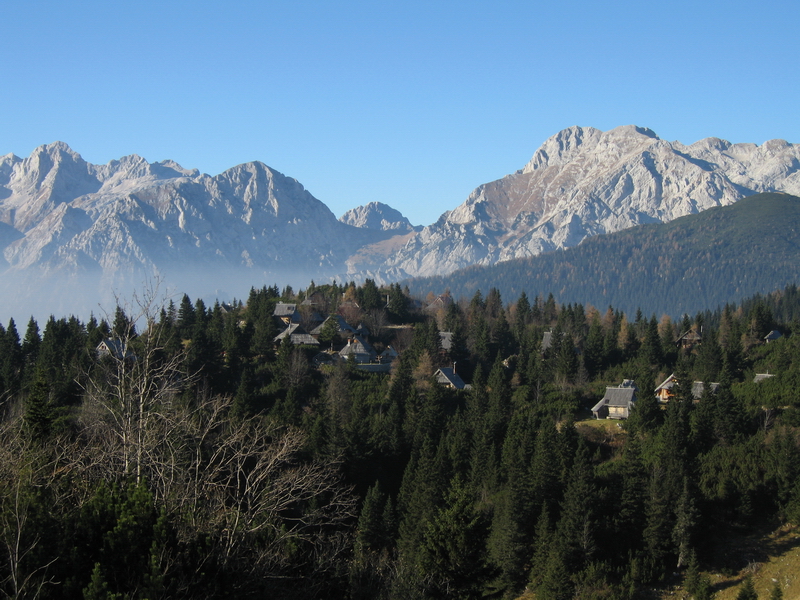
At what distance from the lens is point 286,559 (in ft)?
72.8

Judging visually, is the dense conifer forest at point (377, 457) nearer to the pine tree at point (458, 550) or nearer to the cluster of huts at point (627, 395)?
the pine tree at point (458, 550)

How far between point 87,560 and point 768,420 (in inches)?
2158

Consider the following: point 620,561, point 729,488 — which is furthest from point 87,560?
point 729,488

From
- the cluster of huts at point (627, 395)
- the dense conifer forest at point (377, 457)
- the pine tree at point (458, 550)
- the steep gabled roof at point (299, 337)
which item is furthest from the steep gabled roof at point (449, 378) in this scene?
the pine tree at point (458, 550)

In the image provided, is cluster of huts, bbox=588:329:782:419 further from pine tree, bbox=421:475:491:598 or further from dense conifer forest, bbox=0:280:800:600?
pine tree, bbox=421:475:491:598

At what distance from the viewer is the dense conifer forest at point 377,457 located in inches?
658

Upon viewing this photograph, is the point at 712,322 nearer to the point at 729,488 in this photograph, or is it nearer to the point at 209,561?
the point at 729,488

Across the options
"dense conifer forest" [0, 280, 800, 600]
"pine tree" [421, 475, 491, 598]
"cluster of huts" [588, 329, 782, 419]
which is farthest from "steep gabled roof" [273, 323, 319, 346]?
"pine tree" [421, 475, 491, 598]

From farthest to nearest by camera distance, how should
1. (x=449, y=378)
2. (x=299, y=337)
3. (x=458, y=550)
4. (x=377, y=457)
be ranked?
(x=299, y=337)
(x=449, y=378)
(x=377, y=457)
(x=458, y=550)

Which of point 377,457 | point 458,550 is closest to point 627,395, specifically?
point 377,457

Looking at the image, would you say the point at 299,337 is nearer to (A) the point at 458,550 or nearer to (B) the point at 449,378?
(B) the point at 449,378

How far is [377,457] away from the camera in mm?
57250

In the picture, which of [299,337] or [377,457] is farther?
[299,337]

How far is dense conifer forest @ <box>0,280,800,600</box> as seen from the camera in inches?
658
